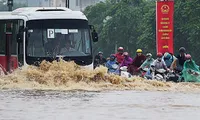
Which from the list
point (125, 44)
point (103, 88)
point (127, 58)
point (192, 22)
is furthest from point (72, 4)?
point (103, 88)

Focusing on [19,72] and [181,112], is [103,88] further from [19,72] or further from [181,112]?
[181,112]

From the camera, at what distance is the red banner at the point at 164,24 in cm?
3281

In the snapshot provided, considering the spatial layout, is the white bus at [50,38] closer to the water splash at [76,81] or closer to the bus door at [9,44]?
the bus door at [9,44]

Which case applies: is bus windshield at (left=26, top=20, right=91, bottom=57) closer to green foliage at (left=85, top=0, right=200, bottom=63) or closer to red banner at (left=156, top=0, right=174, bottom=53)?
red banner at (left=156, top=0, right=174, bottom=53)

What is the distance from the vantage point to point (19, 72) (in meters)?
23.9

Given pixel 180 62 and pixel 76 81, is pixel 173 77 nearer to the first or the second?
pixel 180 62

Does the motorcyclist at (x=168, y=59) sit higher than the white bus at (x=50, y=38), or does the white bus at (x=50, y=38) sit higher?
the white bus at (x=50, y=38)

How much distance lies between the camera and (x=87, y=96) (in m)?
20.0

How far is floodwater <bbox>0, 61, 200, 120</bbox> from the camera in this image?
15523 millimetres

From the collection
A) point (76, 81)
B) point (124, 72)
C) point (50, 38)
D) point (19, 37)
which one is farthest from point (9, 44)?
point (76, 81)

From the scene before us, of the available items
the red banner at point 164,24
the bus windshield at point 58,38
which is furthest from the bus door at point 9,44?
the red banner at point 164,24

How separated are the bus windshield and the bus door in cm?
106

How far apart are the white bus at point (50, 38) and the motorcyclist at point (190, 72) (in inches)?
130

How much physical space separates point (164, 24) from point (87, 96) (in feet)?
45.5
